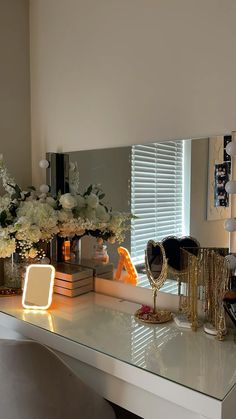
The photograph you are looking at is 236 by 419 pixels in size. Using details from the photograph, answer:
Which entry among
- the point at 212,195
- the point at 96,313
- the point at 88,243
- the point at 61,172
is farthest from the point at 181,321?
the point at 61,172

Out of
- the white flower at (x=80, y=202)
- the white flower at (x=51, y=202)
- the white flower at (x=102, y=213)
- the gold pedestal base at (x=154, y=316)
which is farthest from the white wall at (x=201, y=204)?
the white flower at (x=51, y=202)

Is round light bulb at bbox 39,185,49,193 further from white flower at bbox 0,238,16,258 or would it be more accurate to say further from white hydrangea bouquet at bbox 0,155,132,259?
white flower at bbox 0,238,16,258

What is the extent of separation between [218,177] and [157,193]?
0.29 m

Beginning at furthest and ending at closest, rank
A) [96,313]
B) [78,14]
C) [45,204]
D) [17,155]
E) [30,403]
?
1. [17,155]
2. [78,14]
3. [45,204]
4. [96,313]
5. [30,403]

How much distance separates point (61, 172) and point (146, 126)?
0.57m

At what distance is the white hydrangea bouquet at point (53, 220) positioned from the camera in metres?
1.50

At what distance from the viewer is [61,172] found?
182 cm

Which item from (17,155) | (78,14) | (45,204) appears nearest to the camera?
(45,204)

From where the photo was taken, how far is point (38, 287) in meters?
1.50

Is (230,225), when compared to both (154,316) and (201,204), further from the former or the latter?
(154,316)

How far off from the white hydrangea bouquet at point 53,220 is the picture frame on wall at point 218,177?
43 cm

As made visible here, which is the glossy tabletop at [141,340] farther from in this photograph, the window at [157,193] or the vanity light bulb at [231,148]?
the vanity light bulb at [231,148]

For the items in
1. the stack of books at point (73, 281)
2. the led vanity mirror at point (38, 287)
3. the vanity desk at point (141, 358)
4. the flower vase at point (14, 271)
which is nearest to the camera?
the vanity desk at point (141, 358)

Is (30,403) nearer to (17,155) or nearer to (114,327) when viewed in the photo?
(114,327)
